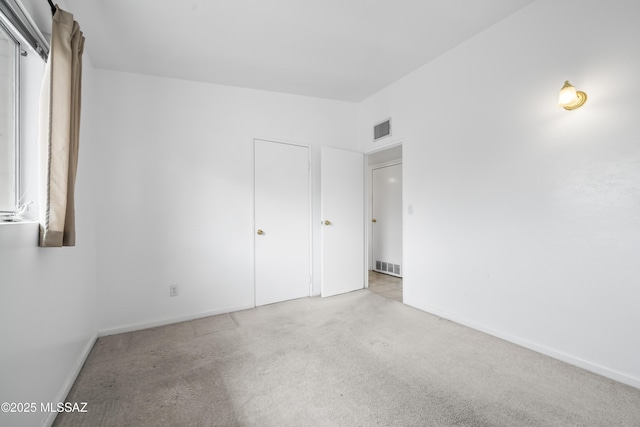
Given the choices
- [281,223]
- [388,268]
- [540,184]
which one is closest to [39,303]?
[281,223]

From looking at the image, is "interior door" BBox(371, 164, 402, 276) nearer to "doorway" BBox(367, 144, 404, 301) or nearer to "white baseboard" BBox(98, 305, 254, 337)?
"doorway" BBox(367, 144, 404, 301)

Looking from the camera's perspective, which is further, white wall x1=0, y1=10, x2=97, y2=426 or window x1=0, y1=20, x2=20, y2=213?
window x1=0, y1=20, x2=20, y2=213

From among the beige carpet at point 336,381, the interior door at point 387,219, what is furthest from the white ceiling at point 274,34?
the beige carpet at point 336,381

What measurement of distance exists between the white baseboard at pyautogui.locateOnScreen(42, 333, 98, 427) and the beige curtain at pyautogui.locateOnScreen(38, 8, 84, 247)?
35.8 inches

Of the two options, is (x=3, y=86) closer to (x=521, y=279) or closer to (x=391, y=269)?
(x=521, y=279)

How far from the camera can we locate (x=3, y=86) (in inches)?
56.1

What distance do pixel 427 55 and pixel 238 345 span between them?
3.34 metres

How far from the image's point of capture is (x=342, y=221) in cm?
378

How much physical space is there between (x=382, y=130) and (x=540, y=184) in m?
1.94

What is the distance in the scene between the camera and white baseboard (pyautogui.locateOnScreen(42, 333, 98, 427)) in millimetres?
1481

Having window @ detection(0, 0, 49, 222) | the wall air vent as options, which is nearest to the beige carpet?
window @ detection(0, 0, 49, 222)

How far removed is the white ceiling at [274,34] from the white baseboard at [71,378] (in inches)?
90.9

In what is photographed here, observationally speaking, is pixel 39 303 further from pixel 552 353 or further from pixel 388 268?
pixel 388 268

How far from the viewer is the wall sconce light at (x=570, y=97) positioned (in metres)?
1.84
